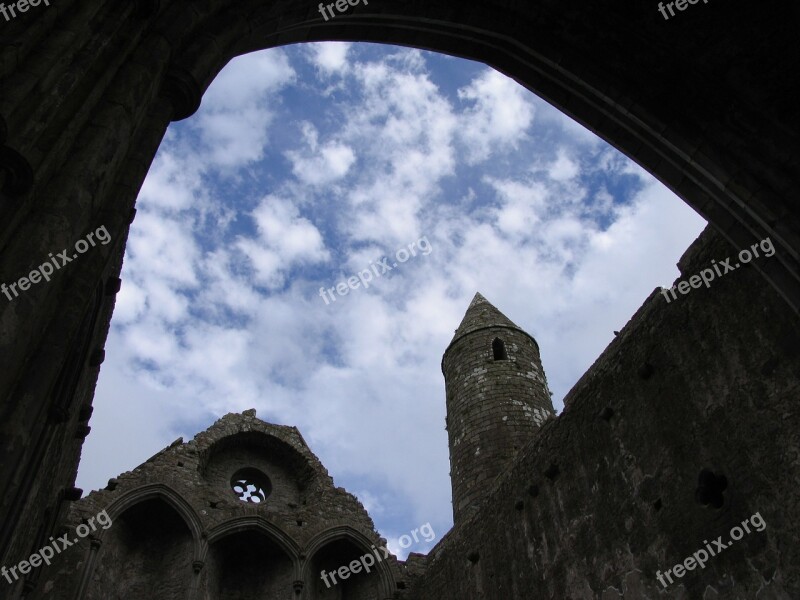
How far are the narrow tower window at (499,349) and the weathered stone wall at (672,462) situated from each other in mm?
4875

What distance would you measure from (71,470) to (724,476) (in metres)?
7.72

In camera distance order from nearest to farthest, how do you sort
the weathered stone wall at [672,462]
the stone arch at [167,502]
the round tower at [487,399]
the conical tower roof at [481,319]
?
the weathered stone wall at [672,462] → the stone arch at [167,502] → the round tower at [487,399] → the conical tower roof at [481,319]

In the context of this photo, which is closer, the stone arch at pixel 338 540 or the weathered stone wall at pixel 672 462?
the weathered stone wall at pixel 672 462

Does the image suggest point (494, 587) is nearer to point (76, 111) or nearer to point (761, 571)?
point (761, 571)

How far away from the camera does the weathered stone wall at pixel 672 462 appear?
499cm

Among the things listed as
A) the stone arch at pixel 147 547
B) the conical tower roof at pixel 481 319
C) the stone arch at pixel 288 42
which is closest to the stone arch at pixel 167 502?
the stone arch at pixel 147 547

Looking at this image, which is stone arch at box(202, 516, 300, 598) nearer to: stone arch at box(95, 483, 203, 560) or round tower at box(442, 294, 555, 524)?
stone arch at box(95, 483, 203, 560)

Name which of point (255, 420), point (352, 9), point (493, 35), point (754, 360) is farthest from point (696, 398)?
point (255, 420)

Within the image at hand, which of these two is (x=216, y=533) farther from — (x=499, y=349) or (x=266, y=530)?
(x=499, y=349)

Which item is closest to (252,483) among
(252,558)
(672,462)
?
(252,558)

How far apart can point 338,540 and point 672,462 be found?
7.82 metres

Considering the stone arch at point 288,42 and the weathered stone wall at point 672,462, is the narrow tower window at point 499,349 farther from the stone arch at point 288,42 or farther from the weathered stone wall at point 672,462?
the stone arch at point 288,42

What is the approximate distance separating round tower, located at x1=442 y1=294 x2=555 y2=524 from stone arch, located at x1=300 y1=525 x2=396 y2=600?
5.43 ft

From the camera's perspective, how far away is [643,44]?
527 centimetres
